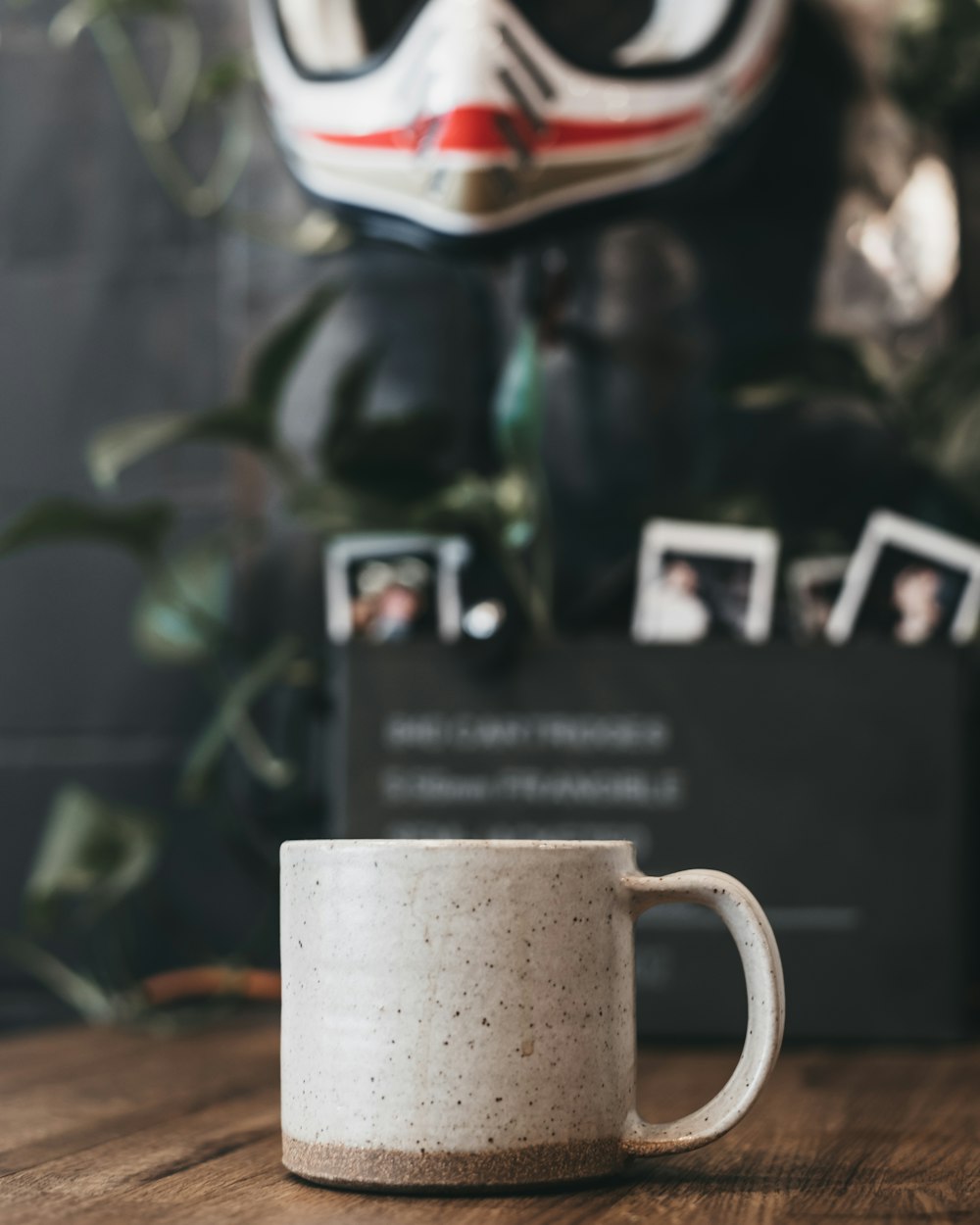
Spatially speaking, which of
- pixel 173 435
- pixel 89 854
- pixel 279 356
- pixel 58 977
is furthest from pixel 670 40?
pixel 58 977

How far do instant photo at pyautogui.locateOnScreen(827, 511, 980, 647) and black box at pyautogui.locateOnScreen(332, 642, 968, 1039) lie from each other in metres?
0.17

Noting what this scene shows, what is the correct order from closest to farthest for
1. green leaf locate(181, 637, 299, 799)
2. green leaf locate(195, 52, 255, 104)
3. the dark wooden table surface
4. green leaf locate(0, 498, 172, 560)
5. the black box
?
the dark wooden table surface, the black box, green leaf locate(0, 498, 172, 560), green leaf locate(181, 637, 299, 799), green leaf locate(195, 52, 255, 104)

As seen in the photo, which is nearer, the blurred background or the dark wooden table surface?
the dark wooden table surface

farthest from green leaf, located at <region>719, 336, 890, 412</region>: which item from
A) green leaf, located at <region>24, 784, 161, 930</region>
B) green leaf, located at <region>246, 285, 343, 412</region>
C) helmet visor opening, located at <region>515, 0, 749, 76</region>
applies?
green leaf, located at <region>24, 784, 161, 930</region>

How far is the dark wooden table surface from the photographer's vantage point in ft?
1.70

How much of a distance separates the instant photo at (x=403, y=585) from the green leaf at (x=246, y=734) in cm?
8

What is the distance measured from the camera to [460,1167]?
52 cm

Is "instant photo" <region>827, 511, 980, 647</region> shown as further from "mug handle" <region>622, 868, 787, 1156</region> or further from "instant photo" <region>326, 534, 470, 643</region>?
"mug handle" <region>622, 868, 787, 1156</region>

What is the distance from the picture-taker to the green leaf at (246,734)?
1.30 meters

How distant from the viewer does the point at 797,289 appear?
1426 millimetres

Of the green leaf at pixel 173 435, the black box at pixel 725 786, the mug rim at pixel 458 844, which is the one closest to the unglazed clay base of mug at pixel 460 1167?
the mug rim at pixel 458 844

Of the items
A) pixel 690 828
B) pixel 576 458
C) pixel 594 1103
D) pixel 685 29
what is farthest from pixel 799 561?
pixel 594 1103

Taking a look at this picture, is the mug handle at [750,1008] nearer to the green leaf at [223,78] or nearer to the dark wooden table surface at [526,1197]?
the dark wooden table surface at [526,1197]

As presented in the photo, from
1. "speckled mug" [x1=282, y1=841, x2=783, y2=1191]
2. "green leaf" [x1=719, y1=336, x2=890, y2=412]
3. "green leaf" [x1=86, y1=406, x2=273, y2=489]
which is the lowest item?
"speckled mug" [x1=282, y1=841, x2=783, y2=1191]
